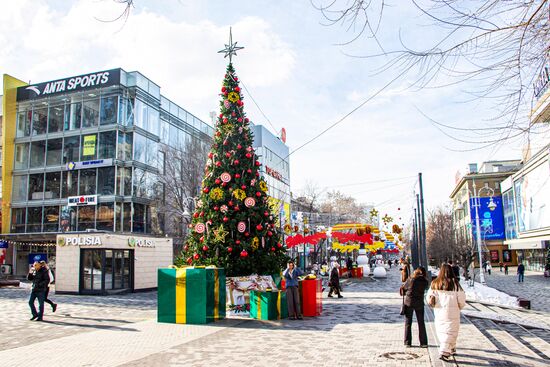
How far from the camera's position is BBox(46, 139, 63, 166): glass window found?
38.3 meters

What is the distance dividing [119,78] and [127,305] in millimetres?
22138

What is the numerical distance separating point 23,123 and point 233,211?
3225 cm

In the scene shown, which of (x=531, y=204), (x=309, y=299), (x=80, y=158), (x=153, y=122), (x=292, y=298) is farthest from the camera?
(x=531, y=204)

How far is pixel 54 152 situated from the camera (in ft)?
127

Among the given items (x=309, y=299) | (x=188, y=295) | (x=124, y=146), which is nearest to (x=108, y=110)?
(x=124, y=146)

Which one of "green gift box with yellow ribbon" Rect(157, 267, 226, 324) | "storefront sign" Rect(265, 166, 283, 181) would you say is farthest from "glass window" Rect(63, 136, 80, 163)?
"green gift box with yellow ribbon" Rect(157, 267, 226, 324)

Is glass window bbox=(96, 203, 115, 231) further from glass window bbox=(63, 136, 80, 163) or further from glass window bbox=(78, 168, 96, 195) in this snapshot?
glass window bbox=(63, 136, 80, 163)

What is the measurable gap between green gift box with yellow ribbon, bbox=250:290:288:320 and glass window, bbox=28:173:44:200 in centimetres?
3130

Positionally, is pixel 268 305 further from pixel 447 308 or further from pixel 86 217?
pixel 86 217

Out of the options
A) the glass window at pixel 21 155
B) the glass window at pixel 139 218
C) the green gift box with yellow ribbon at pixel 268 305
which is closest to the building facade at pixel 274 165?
the glass window at pixel 139 218

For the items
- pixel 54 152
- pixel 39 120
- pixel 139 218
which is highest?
pixel 39 120

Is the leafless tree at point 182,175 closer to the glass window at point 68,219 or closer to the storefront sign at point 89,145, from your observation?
the storefront sign at point 89,145

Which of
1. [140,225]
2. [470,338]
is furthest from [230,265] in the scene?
[140,225]

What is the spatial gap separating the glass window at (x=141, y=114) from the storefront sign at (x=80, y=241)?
45.3 ft
